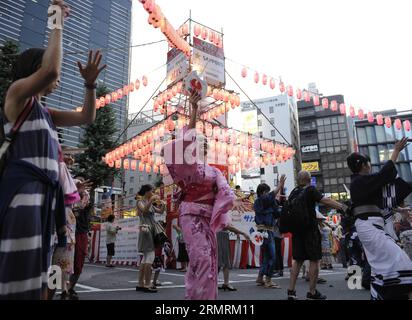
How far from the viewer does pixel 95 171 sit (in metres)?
23.2

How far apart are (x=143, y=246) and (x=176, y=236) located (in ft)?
15.2

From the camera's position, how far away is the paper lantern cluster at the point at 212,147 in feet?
57.8

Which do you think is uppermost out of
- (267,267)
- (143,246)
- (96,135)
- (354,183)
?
(96,135)

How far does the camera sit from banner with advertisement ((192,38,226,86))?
17.2 meters

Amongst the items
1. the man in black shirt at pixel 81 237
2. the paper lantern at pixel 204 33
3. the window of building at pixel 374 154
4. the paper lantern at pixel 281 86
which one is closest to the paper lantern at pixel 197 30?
the paper lantern at pixel 204 33

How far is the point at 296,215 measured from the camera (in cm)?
467

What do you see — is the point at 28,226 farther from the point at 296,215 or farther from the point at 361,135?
the point at 361,135

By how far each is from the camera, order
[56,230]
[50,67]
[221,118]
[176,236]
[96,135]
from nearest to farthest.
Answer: [50,67], [56,230], [176,236], [221,118], [96,135]

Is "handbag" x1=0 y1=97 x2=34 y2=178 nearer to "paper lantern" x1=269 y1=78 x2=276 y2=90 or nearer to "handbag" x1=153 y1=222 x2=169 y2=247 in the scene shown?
"handbag" x1=153 y1=222 x2=169 y2=247

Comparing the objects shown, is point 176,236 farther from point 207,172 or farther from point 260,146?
point 260,146

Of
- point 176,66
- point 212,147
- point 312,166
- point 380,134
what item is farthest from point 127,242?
point 312,166
